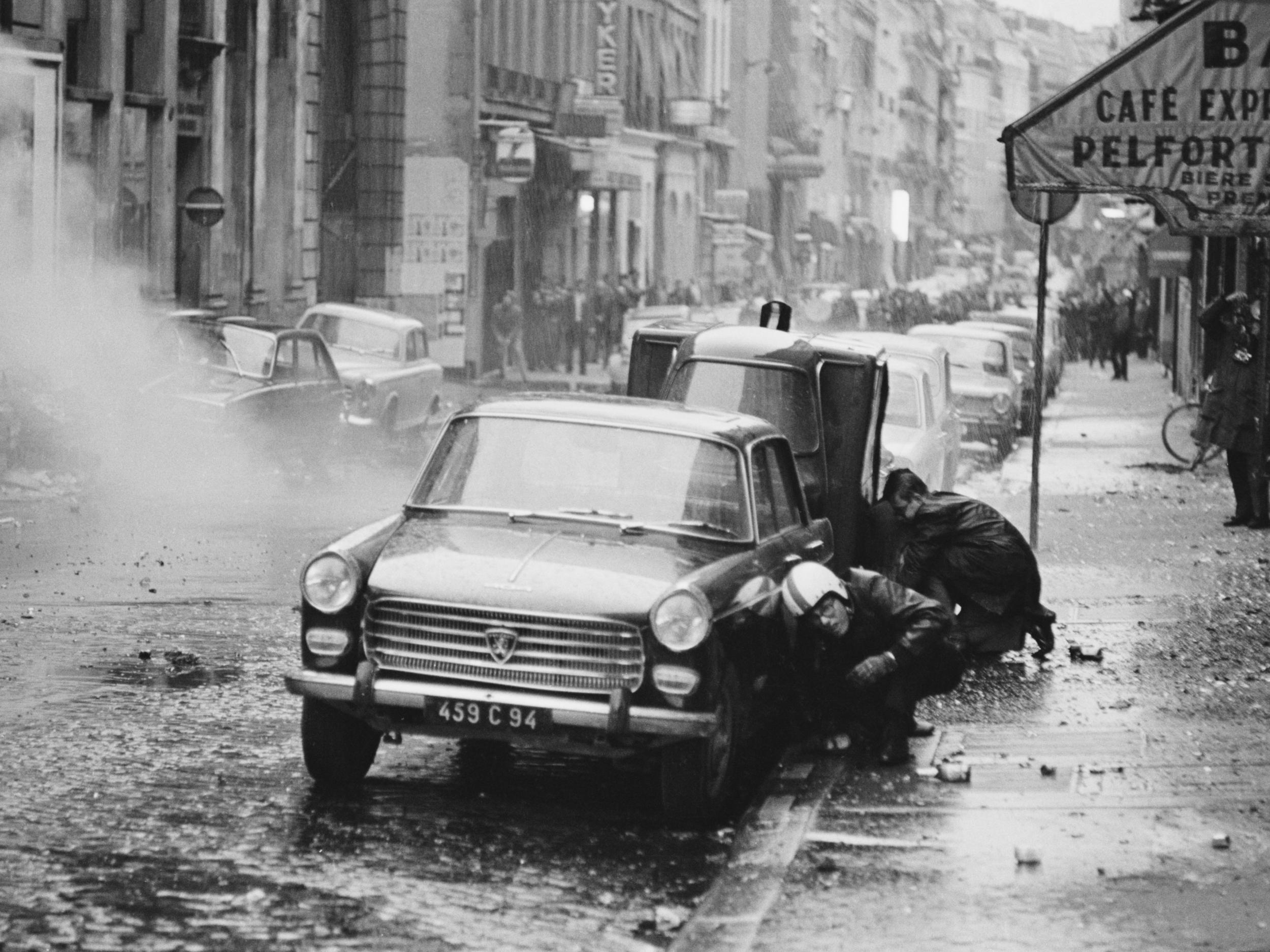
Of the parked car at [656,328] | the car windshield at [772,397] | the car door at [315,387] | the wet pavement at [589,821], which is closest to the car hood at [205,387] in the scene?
the car door at [315,387]

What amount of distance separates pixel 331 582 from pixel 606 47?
49470 mm

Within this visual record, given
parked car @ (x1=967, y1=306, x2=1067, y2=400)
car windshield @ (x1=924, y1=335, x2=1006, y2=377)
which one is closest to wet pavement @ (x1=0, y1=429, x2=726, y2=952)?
car windshield @ (x1=924, y1=335, x2=1006, y2=377)

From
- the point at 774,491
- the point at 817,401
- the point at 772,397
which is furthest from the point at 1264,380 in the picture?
the point at 774,491

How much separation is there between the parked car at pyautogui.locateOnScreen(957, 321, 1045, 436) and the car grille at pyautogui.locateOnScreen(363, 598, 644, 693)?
2269 cm

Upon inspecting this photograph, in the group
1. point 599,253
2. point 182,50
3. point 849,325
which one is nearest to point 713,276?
point 599,253

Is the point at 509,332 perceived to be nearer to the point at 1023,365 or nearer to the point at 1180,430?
the point at 1023,365

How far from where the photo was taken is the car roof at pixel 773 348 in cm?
1323

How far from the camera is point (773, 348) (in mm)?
13289

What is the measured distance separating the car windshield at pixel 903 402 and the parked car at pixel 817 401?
5.69 metres

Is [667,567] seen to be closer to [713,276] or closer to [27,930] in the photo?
[27,930]

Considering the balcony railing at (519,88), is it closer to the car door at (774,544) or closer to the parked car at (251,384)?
the parked car at (251,384)

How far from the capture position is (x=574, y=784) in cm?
925

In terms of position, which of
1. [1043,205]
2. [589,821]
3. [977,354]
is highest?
[1043,205]

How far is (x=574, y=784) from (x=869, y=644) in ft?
4.84
